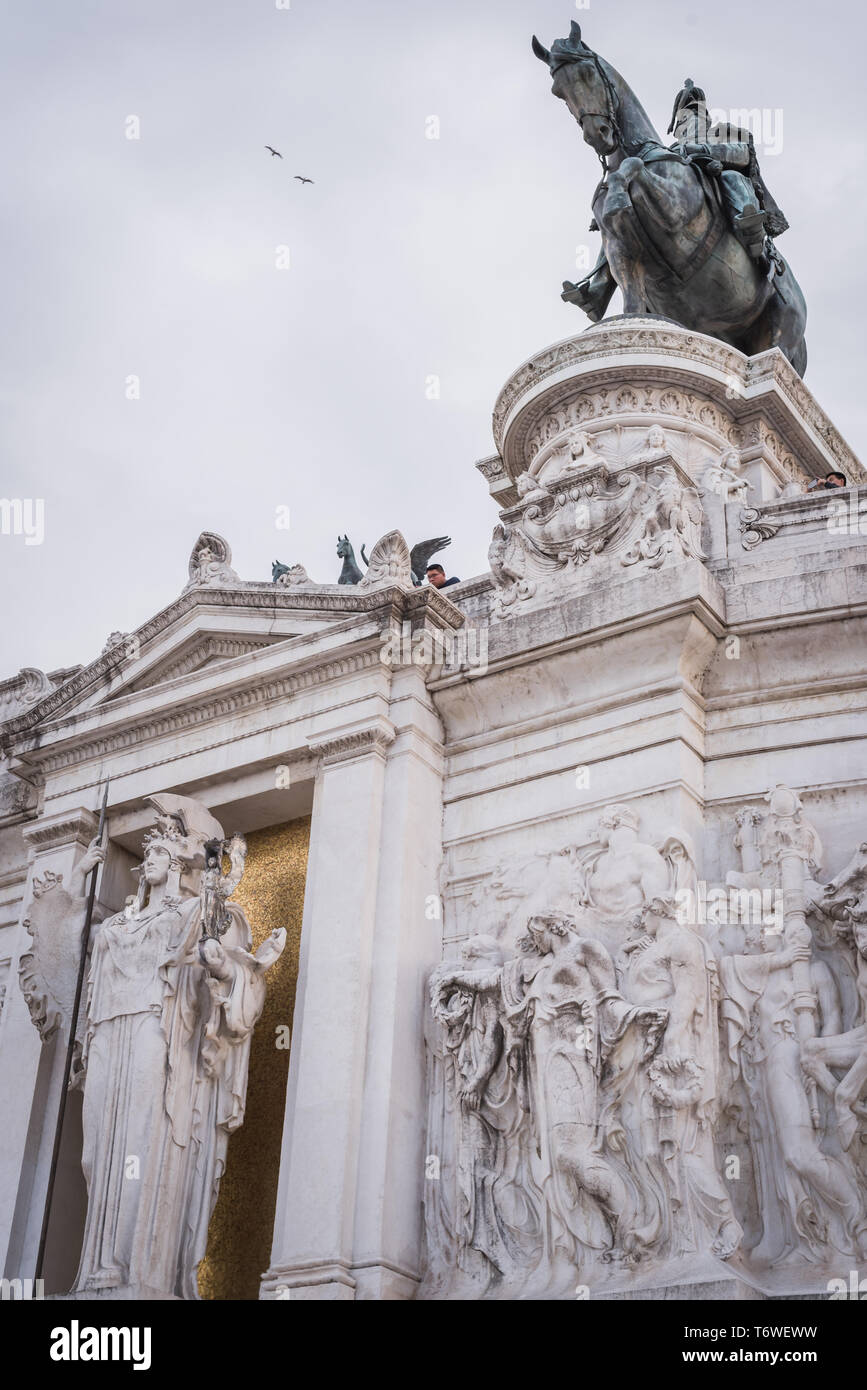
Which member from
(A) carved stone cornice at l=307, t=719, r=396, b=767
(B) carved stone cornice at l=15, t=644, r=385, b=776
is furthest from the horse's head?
(A) carved stone cornice at l=307, t=719, r=396, b=767

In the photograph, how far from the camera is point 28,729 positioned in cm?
1834

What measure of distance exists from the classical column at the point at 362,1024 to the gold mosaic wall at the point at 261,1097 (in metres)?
1.28

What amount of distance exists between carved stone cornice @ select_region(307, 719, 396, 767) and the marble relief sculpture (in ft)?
7.42

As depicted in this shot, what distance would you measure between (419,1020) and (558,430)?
8.19 m

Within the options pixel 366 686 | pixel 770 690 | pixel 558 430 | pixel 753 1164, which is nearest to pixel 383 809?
pixel 366 686

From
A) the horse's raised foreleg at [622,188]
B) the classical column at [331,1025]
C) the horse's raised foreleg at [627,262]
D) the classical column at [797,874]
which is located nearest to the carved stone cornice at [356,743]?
the classical column at [331,1025]

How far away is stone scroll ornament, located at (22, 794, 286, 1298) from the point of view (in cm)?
1365

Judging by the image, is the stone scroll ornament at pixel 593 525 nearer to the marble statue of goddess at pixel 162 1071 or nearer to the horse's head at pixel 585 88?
the marble statue of goddess at pixel 162 1071

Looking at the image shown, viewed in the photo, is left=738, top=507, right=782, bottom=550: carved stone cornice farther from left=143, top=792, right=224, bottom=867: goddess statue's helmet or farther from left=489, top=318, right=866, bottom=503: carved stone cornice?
left=143, top=792, right=224, bottom=867: goddess statue's helmet

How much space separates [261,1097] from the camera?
15.9 m

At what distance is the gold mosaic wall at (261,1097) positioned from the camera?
15.1m

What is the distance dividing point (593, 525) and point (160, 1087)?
6540 millimetres

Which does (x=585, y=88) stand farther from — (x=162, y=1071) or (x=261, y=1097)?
(x=162, y=1071)
